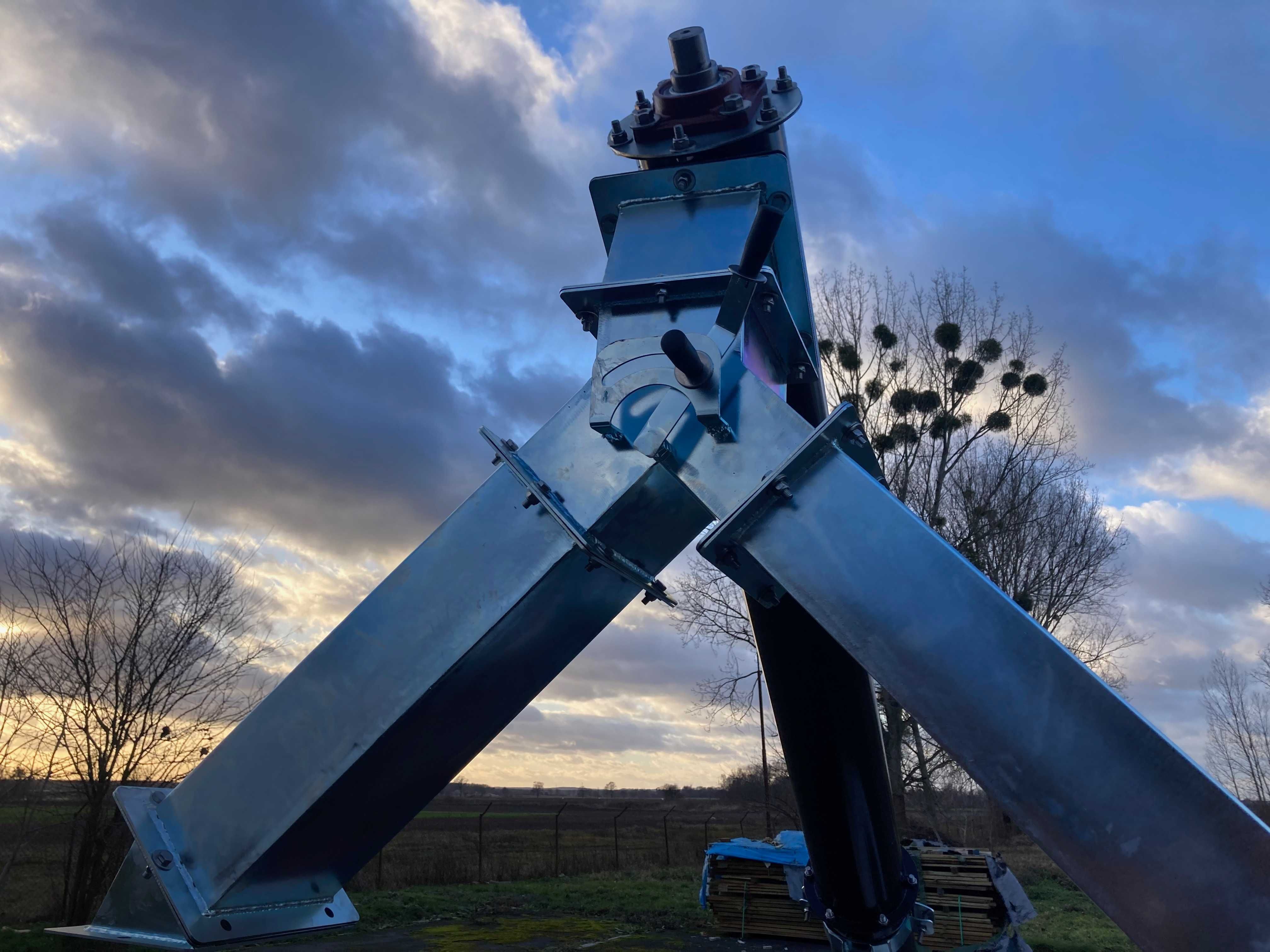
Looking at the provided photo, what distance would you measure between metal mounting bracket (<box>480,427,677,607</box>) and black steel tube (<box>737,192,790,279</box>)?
523 millimetres

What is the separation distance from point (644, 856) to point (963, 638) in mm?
22998

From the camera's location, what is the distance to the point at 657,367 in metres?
1.70

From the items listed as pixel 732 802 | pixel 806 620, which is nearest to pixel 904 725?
pixel 806 620

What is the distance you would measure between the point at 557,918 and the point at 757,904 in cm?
279

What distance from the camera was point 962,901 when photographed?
11109 mm

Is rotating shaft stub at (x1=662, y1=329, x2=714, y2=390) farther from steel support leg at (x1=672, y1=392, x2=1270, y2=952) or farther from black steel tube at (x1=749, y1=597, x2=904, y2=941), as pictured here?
black steel tube at (x1=749, y1=597, x2=904, y2=941)

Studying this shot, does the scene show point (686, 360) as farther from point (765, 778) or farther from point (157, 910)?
point (765, 778)

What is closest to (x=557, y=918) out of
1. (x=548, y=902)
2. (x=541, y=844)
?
(x=548, y=902)

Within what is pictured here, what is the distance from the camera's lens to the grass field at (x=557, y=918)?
34.2ft

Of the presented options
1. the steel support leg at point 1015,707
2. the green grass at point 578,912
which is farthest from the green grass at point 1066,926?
the steel support leg at point 1015,707

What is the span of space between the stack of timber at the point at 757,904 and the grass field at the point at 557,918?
371 mm

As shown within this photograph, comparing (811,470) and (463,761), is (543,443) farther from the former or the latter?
(463,761)

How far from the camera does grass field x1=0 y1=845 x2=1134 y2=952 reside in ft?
34.2

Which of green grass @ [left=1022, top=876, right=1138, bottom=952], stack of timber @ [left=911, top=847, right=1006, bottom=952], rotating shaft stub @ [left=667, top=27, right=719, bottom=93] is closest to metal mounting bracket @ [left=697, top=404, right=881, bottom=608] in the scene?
rotating shaft stub @ [left=667, top=27, right=719, bottom=93]
